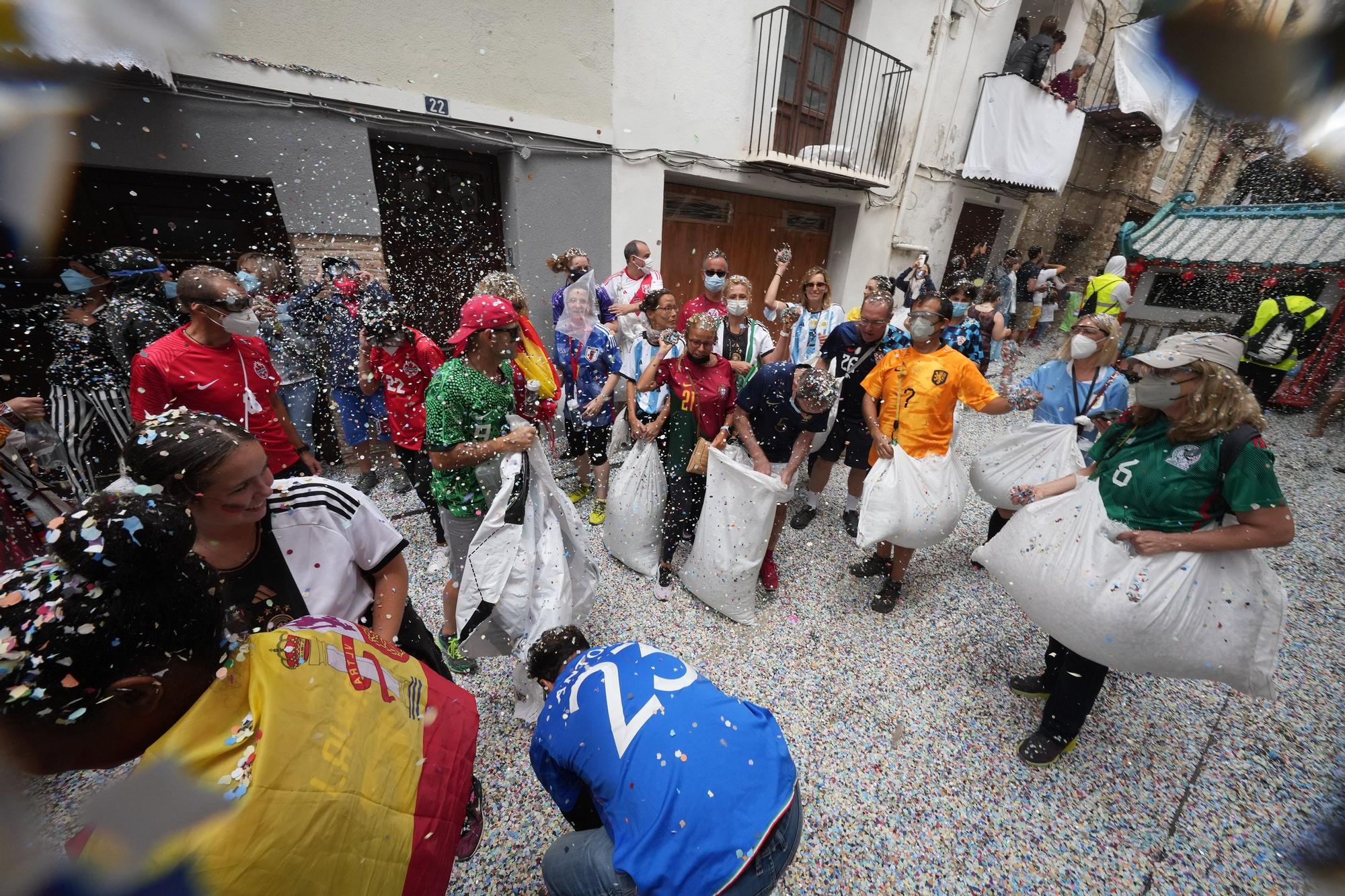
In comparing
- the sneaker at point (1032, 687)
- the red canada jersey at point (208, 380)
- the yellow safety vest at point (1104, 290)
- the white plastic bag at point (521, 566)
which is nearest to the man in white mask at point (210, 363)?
the red canada jersey at point (208, 380)

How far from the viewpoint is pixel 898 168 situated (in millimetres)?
8336

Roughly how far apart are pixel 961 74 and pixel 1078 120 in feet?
8.02

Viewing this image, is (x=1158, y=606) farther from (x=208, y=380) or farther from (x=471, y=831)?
(x=208, y=380)

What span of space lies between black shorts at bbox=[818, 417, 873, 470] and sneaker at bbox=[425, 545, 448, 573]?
3.01 m

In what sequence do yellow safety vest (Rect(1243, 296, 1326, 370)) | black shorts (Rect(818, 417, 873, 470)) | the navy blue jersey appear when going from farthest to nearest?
1. yellow safety vest (Rect(1243, 296, 1326, 370))
2. black shorts (Rect(818, 417, 873, 470))
3. the navy blue jersey

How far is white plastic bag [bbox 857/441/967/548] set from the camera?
2783 millimetres

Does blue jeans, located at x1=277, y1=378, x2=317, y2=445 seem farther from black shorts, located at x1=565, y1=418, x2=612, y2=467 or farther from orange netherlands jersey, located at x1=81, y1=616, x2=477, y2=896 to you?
orange netherlands jersey, located at x1=81, y1=616, x2=477, y2=896

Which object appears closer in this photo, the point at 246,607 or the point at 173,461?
the point at 173,461

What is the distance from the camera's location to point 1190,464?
178 centimetres

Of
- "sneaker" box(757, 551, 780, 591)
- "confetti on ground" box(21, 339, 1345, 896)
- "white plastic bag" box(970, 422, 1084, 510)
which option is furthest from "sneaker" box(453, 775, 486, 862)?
"white plastic bag" box(970, 422, 1084, 510)

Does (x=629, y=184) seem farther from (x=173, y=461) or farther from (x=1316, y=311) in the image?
(x=1316, y=311)

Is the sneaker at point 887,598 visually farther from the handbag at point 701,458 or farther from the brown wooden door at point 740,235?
the brown wooden door at point 740,235

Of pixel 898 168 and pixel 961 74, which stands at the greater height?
pixel 961 74

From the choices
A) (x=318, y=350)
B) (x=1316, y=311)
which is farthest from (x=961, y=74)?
(x=318, y=350)
